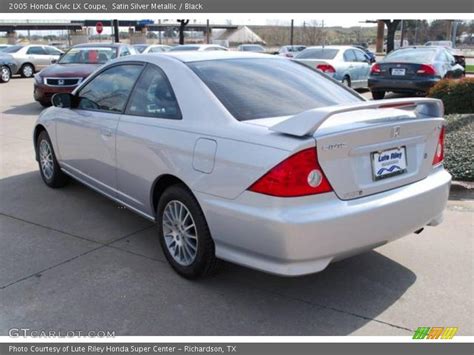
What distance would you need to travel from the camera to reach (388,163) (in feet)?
10.7

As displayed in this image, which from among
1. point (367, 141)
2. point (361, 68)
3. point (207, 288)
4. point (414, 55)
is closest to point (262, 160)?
point (367, 141)

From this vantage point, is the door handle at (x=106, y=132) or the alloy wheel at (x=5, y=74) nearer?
the door handle at (x=106, y=132)

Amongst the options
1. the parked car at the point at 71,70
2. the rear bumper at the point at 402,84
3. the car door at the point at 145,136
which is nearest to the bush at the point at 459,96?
the rear bumper at the point at 402,84

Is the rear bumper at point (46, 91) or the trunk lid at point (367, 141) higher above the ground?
the trunk lid at point (367, 141)

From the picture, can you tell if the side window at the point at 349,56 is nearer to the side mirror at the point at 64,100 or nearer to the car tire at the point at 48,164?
the car tire at the point at 48,164

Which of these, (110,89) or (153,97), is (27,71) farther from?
(153,97)

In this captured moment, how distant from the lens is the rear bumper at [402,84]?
11.9m

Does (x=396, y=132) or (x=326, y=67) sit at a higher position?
(x=326, y=67)

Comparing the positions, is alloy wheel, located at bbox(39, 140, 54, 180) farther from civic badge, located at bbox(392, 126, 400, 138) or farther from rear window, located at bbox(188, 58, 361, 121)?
civic badge, located at bbox(392, 126, 400, 138)

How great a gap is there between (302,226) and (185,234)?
1.09 metres

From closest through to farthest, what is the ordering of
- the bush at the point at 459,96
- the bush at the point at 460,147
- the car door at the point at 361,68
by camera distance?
the bush at the point at 460,147 → the bush at the point at 459,96 → the car door at the point at 361,68

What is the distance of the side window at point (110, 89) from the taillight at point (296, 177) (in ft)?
6.36

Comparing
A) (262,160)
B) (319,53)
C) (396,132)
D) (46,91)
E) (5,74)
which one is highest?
(319,53)

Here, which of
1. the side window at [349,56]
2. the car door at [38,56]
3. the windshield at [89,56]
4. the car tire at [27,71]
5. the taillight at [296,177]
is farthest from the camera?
the car door at [38,56]
